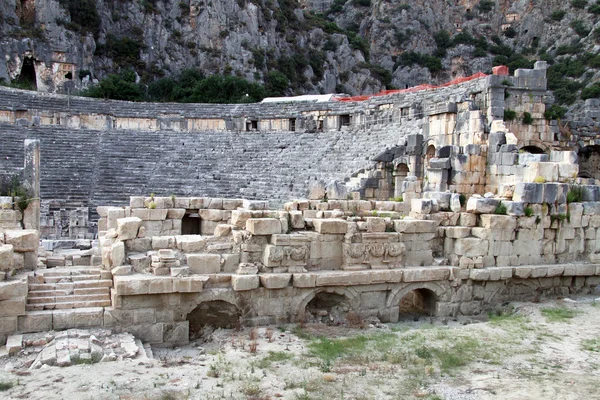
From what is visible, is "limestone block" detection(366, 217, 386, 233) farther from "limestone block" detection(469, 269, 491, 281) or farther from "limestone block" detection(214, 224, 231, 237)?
"limestone block" detection(214, 224, 231, 237)

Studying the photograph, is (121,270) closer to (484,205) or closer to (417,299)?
(417,299)

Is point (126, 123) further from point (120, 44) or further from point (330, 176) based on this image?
point (120, 44)

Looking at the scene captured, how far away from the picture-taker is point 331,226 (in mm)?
9602

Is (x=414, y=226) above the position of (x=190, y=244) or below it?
above

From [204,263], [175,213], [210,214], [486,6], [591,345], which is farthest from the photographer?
[486,6]

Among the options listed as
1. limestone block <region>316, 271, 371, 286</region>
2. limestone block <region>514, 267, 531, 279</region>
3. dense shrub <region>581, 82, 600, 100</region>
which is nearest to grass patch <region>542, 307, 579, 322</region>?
limestone block <region>514, 267, 531, 279</region>

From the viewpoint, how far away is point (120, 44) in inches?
1674

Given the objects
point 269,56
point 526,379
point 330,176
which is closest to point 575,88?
point 269,56

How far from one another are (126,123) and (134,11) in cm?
2168

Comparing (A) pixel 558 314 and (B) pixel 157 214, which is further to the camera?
(B) pixel 157 214

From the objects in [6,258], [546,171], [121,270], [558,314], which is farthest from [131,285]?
[546,171]

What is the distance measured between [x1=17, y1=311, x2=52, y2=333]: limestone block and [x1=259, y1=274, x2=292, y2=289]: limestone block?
3.19 meters

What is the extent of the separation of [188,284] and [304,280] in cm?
192

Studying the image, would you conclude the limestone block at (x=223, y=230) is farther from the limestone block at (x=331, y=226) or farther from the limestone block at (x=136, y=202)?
the limestone block at (x=136, y=202)
